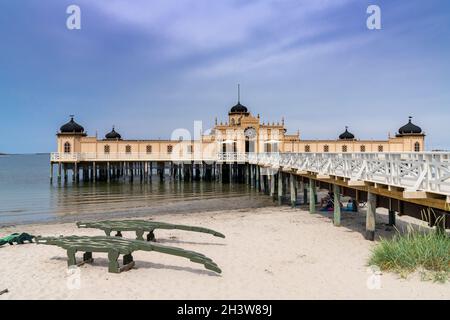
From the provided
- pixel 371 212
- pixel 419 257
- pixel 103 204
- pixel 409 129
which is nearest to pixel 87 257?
pixel 419 257

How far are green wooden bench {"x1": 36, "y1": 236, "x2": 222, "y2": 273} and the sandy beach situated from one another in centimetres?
23

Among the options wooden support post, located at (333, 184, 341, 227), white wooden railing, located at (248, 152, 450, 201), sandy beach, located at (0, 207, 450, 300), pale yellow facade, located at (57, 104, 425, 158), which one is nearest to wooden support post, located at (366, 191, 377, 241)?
sandy beach, located at (0, 207, 450, 300)

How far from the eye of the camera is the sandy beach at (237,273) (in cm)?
704

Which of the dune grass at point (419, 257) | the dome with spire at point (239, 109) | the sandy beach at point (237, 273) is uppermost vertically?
the dome with spire at point (239, 109)

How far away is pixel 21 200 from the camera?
26.3 metres

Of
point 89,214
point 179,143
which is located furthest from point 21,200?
point 179,143

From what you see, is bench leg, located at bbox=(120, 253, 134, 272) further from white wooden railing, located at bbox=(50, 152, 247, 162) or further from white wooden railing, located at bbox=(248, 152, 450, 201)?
white wooden railing, located at bbox=(50, 152, 247, 162)

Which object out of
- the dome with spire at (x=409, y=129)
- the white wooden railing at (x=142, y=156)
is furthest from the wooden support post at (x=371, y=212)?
the dome with spire at (x=409, y=129)

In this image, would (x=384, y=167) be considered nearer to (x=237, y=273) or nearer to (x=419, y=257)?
(x=419, y=257)

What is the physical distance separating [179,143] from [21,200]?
20.0 metres

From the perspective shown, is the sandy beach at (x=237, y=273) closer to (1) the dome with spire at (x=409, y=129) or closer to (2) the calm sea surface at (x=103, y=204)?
(2) the calm sea surface at (x=103, y=204)

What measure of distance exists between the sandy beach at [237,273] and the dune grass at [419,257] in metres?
0.35
